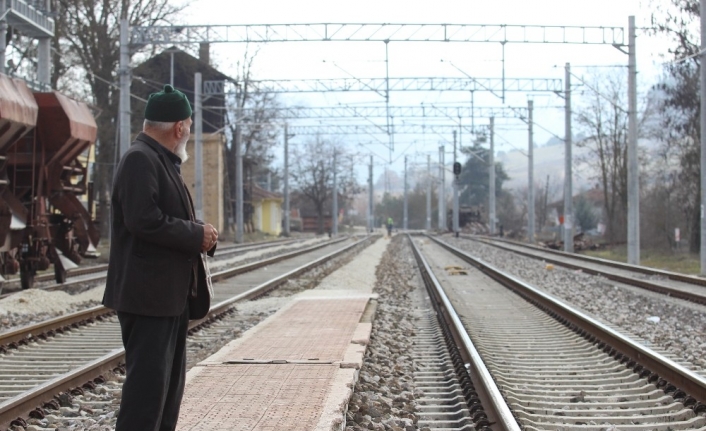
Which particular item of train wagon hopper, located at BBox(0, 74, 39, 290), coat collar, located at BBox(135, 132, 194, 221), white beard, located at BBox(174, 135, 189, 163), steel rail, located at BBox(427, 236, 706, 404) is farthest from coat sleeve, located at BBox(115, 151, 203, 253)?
train wagon hopper, located at BBox(0, 74, 39, 290)

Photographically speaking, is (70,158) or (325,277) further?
(325,277)

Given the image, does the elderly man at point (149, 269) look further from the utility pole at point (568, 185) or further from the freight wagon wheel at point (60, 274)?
the utility pole at point (568, 185)

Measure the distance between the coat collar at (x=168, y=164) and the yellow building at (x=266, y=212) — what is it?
6888 cm

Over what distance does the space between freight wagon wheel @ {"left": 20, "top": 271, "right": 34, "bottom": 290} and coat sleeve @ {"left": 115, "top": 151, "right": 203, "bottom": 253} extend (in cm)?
1383

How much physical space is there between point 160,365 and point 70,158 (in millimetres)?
14149

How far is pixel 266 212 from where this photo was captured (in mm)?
76938

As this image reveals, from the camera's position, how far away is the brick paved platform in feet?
18.0

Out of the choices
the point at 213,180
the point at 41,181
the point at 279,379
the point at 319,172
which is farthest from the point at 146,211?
the point at 319,172

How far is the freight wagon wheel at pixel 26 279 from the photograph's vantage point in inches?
658

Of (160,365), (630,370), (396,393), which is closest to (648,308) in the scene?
(630,370)

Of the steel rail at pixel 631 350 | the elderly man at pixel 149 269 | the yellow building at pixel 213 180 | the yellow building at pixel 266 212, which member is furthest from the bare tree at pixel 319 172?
the elderly man at pixel 149 269

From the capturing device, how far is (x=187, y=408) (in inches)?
229

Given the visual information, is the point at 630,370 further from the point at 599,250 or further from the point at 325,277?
the point at 599,250

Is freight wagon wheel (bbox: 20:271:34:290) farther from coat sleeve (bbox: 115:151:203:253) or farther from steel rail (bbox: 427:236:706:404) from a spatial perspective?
coat sleeve (bbox: 115:151:203:253)
